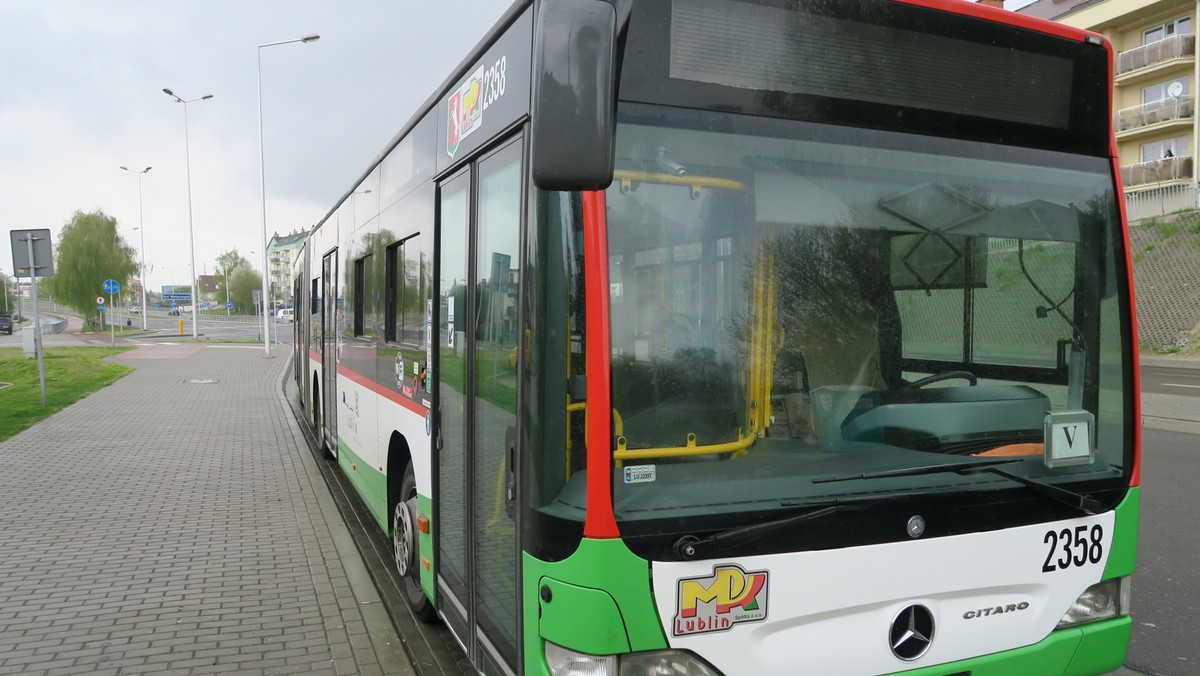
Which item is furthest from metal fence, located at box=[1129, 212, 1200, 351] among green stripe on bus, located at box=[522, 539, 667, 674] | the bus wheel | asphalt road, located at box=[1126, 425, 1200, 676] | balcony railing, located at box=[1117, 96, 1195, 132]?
green stripe on bus, located at box=[522, 539, 667, 674]

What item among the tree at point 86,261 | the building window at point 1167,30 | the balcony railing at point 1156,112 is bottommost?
the tree at point 86,261

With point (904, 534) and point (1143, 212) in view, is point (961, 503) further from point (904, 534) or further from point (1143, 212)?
point (1143, 212)

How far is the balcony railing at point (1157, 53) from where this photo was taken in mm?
37750

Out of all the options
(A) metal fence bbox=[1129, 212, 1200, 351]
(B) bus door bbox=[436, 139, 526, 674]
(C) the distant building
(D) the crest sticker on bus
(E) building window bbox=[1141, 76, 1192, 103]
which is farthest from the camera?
(C) the distant building

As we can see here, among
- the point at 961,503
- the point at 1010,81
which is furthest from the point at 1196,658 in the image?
the point at 1010,81

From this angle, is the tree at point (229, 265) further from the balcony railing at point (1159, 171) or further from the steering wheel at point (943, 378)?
the steering wheel at point (943, 378)

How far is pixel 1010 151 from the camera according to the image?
2.98m

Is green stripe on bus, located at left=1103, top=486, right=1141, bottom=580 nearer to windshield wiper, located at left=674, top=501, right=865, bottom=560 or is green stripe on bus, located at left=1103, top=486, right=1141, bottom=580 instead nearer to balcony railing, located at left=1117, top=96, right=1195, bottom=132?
windshield wiper, located at left=674, top=501, right=865, bottom=560

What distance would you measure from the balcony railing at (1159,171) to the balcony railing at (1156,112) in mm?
1803

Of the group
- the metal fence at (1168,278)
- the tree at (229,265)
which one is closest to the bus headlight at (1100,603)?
the metal fence at (1168,278)

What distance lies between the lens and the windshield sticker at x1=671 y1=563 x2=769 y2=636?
244cm

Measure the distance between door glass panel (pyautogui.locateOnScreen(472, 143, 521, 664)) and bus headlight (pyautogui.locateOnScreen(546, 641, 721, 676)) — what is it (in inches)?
17.4

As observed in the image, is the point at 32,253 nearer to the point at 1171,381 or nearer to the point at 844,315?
the point at 844,315

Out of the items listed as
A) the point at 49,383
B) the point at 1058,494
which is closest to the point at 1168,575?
the point at 1058,494
